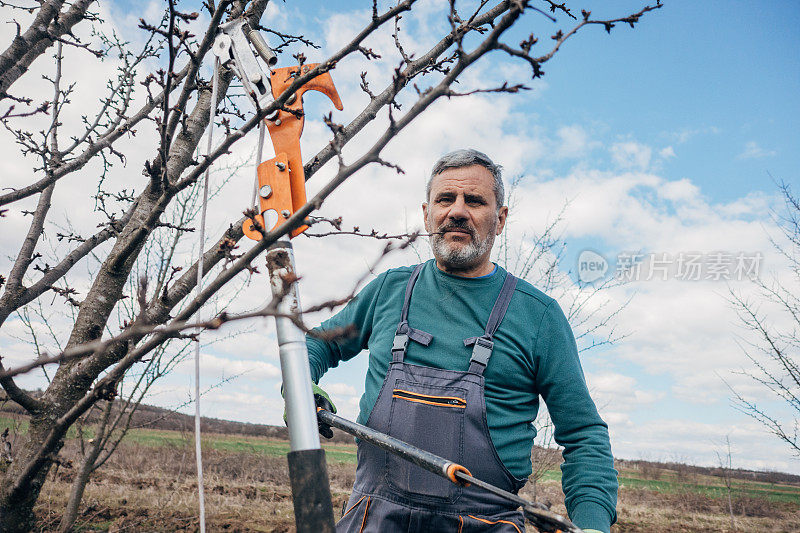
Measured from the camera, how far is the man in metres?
1.98

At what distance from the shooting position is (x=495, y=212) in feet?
8.45

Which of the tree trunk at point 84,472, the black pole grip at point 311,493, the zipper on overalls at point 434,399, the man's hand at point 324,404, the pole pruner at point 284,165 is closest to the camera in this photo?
the black pole grip at point 311,493

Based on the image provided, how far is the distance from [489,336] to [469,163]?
87 centimetres

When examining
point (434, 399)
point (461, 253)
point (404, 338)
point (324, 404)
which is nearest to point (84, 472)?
point (324, 404)

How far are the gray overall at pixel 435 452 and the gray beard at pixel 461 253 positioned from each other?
1.22 feet

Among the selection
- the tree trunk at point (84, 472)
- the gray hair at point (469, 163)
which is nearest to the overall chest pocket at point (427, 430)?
the gray hair at point (469, 163)

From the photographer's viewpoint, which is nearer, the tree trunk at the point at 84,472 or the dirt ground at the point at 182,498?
the tree trunk at the point at 84,472

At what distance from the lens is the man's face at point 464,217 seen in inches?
96.8

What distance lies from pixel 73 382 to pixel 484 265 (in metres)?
1.80

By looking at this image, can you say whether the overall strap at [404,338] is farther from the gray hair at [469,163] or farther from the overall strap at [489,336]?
the gray hair at [469,163]

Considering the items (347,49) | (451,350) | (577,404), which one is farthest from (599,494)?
(347,49)

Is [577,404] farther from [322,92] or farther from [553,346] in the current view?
[322,92]

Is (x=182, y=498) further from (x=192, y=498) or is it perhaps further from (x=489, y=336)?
(x=489, y=336)

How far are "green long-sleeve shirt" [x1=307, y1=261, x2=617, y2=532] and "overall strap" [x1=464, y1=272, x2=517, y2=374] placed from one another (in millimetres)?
37
